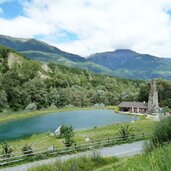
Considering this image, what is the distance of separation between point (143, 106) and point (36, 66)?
279ft

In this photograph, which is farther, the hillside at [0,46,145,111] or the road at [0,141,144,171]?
the hillside at [0,46,145,111]

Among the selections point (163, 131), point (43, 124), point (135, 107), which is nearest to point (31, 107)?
point (135, 107)

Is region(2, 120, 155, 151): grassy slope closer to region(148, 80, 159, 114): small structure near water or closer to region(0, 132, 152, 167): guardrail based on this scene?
region(0, 132, 152, 167): guardrail

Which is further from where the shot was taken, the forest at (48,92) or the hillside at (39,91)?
the hillside at (39,91)

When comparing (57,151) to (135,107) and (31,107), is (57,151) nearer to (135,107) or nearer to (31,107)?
(135,107)

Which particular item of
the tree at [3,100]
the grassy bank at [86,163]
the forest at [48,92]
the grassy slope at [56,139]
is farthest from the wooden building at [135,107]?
the grassy bank at [86,163]

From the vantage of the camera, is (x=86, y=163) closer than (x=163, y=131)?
No

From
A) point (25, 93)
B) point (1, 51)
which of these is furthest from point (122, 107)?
point (1, 51)

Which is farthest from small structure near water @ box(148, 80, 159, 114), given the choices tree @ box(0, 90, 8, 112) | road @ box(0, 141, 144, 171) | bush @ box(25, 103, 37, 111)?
road @ box(0, 141, 144, 171)

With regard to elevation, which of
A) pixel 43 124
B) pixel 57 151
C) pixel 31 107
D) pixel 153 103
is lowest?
pixel 43 124

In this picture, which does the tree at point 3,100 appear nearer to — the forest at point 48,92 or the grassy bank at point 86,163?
the forest at point 48,92

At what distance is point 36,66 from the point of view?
180 meters

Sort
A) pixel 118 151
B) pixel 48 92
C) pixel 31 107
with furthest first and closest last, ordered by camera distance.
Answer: pixel 48 92 → pixel 31 107 → pixel 118 151

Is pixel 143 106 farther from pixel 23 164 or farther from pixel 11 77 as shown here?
pixel 23 164
